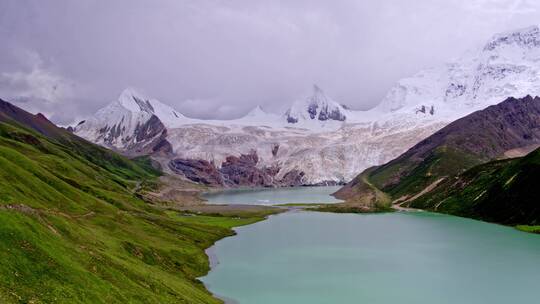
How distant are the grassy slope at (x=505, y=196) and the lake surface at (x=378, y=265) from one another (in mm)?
8231

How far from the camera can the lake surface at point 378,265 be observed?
6850 cm

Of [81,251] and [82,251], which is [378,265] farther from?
[81,251]

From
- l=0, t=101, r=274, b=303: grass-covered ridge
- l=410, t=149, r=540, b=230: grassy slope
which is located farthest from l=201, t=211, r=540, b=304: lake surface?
l=0, t=101, r=274, b=303: grass-covered ridge

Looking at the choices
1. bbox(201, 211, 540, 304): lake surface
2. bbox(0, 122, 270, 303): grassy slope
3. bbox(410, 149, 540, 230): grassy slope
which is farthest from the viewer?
bbox(410, 149, 540, 230): grassy slope

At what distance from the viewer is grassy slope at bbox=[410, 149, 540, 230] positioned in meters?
144

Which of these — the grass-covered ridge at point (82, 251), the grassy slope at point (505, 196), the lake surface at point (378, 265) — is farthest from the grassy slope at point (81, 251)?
the grassy slope at point (505, 196)

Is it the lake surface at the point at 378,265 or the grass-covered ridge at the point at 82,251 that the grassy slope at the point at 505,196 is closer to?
the lake surface at the point at 378,265

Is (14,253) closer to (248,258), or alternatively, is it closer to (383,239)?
(248,258)

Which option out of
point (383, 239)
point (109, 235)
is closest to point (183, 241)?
point (109, 235)

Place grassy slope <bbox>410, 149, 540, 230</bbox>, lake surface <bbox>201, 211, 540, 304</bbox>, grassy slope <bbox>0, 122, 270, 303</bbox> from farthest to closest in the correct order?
grassy slope <bbox>410, 149, 540, 230</bbox>, lake surface <bbox>201, 211, 540, 304</bbox>, grassy slope <bbox>0, 122, 270, 303</bbox>

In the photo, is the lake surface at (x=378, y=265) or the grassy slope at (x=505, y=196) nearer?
the lake surface at (x=378, y=265)

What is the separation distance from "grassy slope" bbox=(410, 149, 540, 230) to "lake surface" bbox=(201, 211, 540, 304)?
8.23 metres

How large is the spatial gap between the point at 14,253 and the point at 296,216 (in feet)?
507

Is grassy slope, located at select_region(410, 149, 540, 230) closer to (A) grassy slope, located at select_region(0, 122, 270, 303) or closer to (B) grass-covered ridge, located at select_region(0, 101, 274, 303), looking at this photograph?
(B) grass-covered ridge, located at select_region(0, 101, 274, 303)
